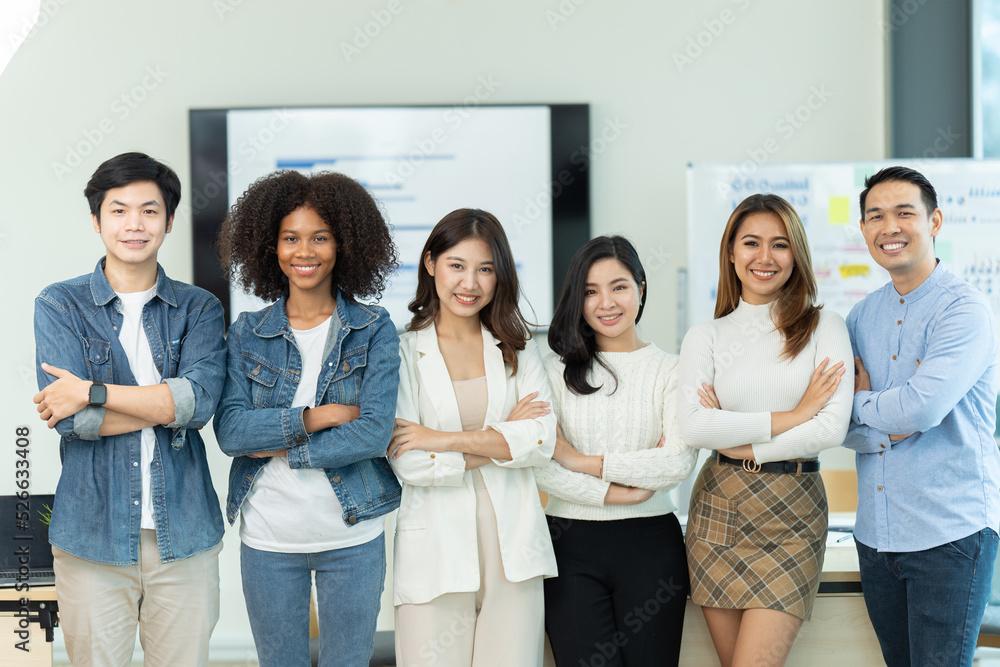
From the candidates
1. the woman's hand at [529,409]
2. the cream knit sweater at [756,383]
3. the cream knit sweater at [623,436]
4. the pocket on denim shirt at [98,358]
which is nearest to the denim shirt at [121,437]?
the pocket on denim shirt at [98,358]

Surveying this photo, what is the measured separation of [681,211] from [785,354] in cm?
175

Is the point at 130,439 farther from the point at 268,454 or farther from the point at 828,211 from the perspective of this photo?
the point at 828,211

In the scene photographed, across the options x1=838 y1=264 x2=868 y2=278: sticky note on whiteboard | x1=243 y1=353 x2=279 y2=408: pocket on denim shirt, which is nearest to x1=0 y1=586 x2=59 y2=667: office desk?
x1=243 y1=353 x2=279 y2=408: pocket on denim shirt

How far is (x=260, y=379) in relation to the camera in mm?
1826

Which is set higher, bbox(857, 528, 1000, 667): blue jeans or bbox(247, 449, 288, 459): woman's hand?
bbox(247, 449, 288, 459): woman's hand

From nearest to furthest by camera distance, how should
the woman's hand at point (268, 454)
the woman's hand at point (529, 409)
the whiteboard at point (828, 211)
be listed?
the woman's hand at point (268, 454) → the woman's hand at point (529, 409) → the whiteboard at point (828, 211)

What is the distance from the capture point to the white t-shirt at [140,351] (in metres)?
1.78

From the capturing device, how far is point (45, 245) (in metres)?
3.46

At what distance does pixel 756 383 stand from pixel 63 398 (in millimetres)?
1639

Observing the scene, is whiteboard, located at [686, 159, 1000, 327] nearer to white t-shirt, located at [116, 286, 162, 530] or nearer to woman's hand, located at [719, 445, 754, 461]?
woman's hand, located at [719, 445, 754, 461]

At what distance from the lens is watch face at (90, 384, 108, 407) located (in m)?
1.67

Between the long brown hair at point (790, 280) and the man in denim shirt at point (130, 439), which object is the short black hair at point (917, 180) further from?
the man in denim shirt at point (130, 439)

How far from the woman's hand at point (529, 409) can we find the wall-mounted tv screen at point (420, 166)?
156 centimetres

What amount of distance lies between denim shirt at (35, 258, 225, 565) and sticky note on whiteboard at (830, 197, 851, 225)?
2.72 m
